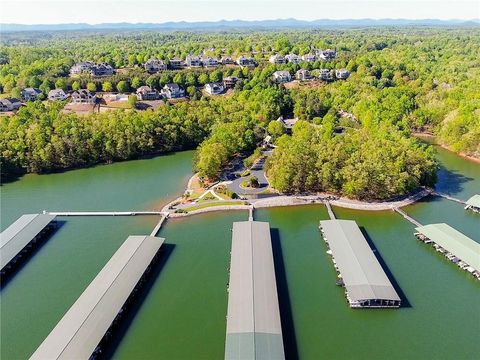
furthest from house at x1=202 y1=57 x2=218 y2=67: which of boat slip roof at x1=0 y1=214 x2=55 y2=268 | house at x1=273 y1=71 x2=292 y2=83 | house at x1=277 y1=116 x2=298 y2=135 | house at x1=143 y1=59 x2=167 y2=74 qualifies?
boat slip roof at x1=0 y1=214 x2=55 y2=268

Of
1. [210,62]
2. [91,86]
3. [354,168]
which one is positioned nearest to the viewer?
[354,168]

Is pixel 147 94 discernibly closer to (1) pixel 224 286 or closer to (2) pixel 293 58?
(2) pixel 293 58

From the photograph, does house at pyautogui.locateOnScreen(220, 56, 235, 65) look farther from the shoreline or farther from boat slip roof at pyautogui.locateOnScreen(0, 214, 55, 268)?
boat slip roof at pyautogui.locateOnScreen(0, 214, 55, 268)

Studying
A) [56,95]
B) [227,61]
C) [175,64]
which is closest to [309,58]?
[227,61]

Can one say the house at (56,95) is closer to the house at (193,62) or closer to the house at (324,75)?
the house at (193,62)

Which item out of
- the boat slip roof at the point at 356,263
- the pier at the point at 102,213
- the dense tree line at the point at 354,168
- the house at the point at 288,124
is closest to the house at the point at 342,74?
the house at the point at 288,124
